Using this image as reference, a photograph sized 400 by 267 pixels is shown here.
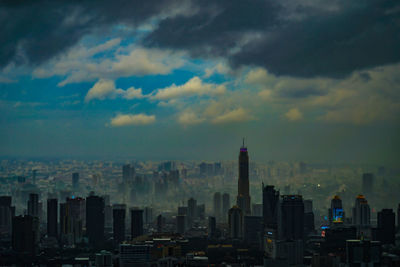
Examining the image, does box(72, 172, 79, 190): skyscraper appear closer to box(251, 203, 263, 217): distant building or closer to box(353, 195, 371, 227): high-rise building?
box(251, 203, 263, 217): distant building

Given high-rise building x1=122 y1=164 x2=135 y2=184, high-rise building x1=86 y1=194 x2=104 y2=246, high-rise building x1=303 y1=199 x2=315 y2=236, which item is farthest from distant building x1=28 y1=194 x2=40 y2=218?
high-rise building x1=303 y1=199 x2=315 y2=236

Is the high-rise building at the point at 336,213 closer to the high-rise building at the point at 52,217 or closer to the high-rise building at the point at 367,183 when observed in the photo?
the high-rise building at the point at 367,183

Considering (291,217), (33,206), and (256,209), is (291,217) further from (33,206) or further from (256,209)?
(33,206)

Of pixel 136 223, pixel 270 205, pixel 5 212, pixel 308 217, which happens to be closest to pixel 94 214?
pixel 136 223

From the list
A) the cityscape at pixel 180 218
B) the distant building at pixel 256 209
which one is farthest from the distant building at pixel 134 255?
the distant building at pixel 256 209

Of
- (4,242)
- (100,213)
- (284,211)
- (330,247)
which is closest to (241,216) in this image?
(284,211)

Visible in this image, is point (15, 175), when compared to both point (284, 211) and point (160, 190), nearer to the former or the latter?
point (160, 190)
